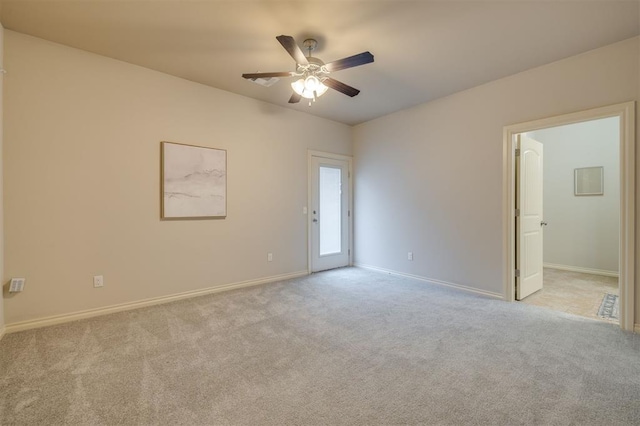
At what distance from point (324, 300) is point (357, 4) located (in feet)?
9.75

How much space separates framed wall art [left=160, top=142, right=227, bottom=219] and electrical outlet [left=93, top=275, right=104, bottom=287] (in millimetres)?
859

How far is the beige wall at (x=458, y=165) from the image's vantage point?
9.31 feet

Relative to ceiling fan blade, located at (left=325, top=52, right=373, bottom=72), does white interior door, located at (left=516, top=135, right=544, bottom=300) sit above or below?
below

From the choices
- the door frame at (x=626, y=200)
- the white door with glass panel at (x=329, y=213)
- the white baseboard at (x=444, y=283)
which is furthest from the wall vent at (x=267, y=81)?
the white baseboard at (x=444, y=283)

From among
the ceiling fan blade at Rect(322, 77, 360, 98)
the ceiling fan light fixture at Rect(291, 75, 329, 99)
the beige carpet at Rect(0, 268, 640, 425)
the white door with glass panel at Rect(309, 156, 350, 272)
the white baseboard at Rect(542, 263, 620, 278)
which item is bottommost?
the beige carpet at Rect(0, 268, 640, 425)

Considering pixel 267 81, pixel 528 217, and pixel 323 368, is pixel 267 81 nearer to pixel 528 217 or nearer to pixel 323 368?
pixel 323 368

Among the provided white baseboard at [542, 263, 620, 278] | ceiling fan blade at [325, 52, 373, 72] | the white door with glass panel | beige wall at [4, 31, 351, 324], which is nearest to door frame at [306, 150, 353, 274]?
the white door with glass panel

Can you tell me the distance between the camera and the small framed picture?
471cm

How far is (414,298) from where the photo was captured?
349 cm

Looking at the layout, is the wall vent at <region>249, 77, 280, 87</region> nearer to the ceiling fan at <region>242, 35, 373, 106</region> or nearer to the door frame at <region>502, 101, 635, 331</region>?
the ceiling fan at <region>242, 35, 373, 106</region>

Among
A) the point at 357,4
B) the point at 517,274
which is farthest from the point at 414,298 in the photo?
the point at 357,4

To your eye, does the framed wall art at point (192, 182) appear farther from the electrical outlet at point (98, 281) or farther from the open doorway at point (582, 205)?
the open doorway at point (582, 205)

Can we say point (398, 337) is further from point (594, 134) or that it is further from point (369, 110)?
point (594, 134)

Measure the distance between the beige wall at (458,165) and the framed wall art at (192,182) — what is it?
257cm
